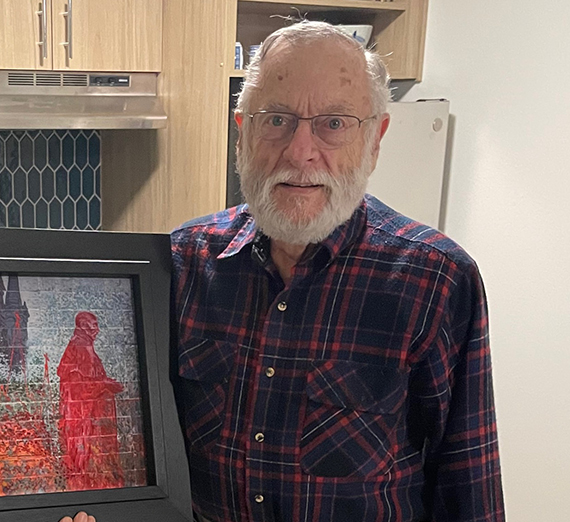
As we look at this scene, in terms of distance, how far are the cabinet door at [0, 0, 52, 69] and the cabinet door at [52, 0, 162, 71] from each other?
3 cm

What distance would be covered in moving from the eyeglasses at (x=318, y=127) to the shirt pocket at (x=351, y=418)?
0.32m

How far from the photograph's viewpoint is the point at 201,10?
83.5 inches

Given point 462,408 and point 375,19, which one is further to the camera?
point 375,19

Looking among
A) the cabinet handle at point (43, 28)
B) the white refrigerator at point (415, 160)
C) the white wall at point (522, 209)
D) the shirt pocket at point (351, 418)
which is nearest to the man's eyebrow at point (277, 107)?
the shirt pocket at point (351, 418)

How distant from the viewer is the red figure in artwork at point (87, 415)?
1.04 m

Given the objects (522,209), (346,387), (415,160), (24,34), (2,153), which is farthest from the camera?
Answer: (2,153)

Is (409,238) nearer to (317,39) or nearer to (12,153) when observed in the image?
(317,39)

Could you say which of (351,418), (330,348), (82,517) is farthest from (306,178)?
(82,517)

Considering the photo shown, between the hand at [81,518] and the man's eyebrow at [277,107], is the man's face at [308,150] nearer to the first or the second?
the man's eyebrow at [277,107]

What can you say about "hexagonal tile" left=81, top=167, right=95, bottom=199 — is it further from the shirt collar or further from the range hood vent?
the shirt collar

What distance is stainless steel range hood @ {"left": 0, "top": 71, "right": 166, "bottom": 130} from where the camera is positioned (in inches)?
80.4

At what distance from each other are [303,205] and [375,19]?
1466mm

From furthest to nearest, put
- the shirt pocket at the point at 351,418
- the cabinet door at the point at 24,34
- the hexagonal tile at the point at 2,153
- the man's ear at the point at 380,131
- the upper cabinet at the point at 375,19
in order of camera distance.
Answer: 1. the hexagonal tile at the point at 2,153
2. the upper cabinet at the point at 375,19
3. the cabinet door at the point at 24,34
4. the man's ear at the point at 380,131
5. the shirt pocket at the point at 351,418

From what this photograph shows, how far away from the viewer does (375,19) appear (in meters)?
2.42
